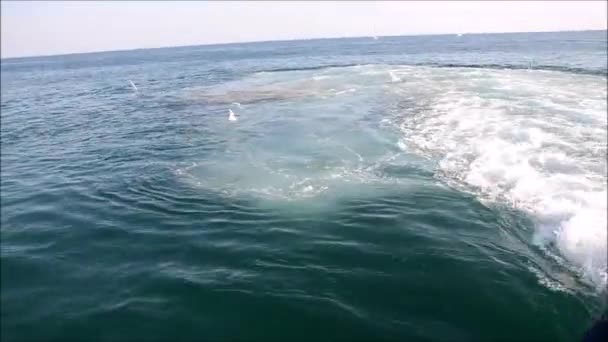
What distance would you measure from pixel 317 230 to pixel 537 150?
11.8 metres

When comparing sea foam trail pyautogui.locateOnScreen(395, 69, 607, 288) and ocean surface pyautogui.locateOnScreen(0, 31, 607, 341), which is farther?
sea foam trail pyautogui.locateOnScreen(395, 69, 607, 288)

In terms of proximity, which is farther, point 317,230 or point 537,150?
point 537,150

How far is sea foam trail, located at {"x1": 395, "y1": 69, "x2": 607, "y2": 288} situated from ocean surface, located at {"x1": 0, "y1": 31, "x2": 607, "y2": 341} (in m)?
0.09

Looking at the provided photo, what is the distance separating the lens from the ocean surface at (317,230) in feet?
30.5

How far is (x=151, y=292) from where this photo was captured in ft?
34.3

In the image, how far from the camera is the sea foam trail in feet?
39.7

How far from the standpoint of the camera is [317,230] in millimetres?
13062

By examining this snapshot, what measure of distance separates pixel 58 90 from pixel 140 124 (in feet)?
117

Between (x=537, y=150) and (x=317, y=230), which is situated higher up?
(x=537, y=150)

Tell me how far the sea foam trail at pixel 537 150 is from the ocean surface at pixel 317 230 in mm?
93

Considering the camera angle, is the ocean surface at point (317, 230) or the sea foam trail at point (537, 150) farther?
the sea foam trail at point (537, 150)

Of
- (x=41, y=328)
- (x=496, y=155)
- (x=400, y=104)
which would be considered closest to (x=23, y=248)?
(x=41, y=328)

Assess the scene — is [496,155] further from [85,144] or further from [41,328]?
[85,144]

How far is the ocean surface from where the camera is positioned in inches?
366
